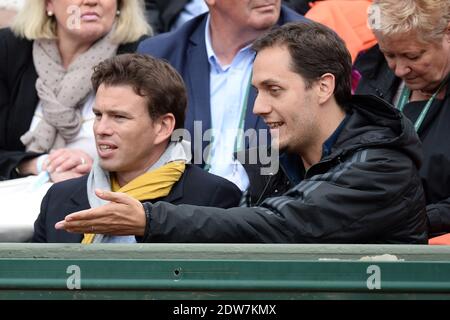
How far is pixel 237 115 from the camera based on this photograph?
471 centimetres

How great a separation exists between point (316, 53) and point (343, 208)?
674mm

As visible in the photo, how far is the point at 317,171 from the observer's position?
368cm

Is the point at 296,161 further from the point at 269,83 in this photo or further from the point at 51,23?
the point at 51,23

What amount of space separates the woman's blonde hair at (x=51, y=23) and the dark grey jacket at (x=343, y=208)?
5.90ft

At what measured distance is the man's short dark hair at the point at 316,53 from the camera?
3875 millimetres

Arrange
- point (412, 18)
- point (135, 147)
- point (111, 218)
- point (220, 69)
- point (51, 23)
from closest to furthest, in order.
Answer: point (111, 218)
point (135, 147)
point (412, 18)
point (220, 69)
point (51, 23)

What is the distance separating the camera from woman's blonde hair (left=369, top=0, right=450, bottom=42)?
14.3 ft

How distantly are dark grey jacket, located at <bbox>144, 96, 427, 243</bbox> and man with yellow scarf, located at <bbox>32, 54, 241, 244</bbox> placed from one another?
0.53 metres

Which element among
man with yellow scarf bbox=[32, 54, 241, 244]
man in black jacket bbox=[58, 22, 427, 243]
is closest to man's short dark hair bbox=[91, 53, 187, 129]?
man with yellow scarf bbox=[32, 54, 241, 244]

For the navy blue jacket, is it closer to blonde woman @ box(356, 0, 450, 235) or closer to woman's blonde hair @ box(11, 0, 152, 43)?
woman's blonde hair @ box(11, 0, 152, 43)

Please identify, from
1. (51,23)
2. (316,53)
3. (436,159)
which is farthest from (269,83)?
(51,23)

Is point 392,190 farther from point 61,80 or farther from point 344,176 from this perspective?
point 61,80

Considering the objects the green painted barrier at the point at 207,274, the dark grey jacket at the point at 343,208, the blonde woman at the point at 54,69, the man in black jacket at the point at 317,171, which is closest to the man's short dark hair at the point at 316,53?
the man in black jacket at the point at 317,171

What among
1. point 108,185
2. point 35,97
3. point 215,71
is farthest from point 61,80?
point 108,185
